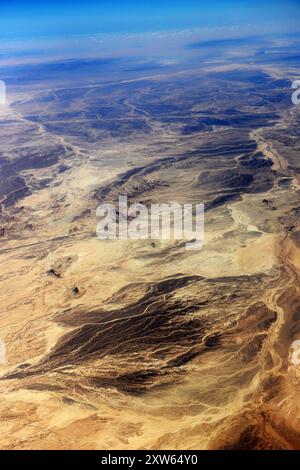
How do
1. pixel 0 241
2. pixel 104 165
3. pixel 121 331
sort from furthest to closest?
pixel 104 165
pixel 0 241
pixel 121 331

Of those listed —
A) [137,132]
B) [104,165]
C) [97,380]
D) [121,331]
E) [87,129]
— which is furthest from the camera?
[87,129]

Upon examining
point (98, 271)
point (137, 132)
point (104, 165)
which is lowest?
point (98, 271)

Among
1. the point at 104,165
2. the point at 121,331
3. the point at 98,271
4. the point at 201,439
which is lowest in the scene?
the point at 201,439

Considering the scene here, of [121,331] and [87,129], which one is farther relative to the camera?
[87,129]

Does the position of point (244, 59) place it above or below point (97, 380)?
above

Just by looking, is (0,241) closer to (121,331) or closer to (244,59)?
(121,331)

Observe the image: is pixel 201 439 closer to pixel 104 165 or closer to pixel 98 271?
pixel 98 271

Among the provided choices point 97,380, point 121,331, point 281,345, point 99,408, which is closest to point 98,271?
point 121,331
